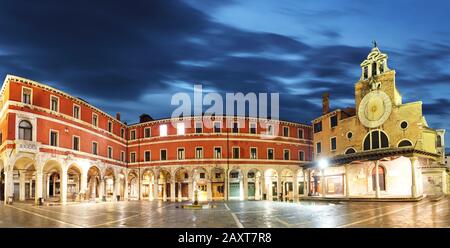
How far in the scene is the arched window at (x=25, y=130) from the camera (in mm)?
34938

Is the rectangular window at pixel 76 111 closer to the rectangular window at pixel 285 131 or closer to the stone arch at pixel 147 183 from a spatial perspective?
the stone arch at pixel 147 183

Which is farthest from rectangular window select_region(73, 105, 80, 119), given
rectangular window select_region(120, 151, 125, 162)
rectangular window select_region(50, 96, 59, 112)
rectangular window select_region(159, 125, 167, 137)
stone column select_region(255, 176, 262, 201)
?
stone column select_region(255, 176, 262, 201)

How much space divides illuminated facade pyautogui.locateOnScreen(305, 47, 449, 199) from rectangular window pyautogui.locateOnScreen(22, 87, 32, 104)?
28507 millimetres

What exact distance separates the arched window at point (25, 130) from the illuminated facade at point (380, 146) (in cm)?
2785

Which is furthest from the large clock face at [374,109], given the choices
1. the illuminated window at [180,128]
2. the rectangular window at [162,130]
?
the rectangular window at [162,130]

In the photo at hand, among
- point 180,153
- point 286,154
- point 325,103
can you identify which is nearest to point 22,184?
point 180,153

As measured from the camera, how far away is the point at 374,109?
139ft

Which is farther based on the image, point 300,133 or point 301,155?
point 300,133

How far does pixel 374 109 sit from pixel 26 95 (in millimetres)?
33663

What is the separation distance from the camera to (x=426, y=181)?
37625 mm

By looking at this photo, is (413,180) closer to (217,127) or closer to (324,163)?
(324,163)

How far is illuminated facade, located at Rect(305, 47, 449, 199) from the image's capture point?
37.1 m

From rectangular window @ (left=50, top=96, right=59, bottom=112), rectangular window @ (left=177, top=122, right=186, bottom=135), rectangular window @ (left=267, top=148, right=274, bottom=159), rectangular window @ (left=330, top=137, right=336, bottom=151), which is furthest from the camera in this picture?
rectangular window @ (left=267, top=148, right=274, bottom=159)

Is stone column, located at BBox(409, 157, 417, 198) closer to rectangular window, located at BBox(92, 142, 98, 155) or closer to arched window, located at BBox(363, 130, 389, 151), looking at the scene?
arched window, located at BBox(363, 130, 389, 151)
